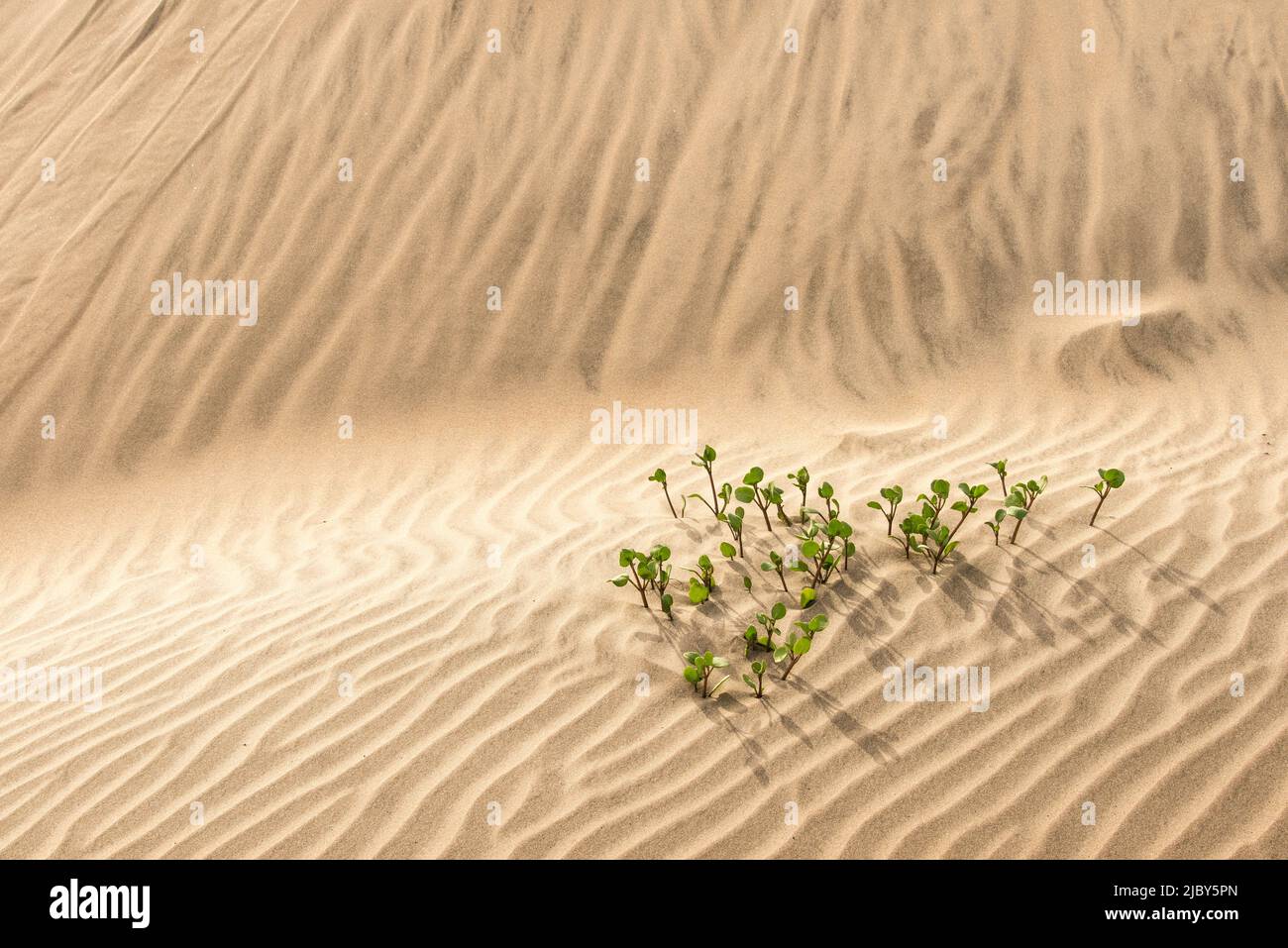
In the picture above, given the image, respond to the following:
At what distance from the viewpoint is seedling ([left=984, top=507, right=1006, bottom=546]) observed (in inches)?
174

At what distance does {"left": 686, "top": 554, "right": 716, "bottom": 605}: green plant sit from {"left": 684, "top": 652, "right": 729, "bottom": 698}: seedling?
0.34 meters

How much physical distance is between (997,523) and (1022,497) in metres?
0.16

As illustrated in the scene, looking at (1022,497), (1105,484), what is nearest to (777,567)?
(1022,497)

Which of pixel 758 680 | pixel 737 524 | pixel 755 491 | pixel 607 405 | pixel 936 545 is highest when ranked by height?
pixel 607 405

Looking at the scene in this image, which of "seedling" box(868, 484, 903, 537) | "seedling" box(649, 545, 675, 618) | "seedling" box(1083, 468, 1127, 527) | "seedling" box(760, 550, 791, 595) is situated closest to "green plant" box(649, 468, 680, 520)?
"seedling" box(649, 545, 675, 618)

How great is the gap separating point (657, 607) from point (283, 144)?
15.8ft

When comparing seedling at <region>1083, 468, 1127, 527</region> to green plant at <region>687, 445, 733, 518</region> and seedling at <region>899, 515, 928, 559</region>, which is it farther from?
green plant at <region>687, 445, 733, 518</region>

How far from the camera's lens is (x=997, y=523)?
4555 millimetres

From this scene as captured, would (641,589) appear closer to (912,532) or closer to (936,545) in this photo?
(912,532)

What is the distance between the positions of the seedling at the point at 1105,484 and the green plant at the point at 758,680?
1684mm

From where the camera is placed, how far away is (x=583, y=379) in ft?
21.5

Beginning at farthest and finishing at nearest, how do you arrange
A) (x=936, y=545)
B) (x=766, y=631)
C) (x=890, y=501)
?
(x=890, y=501), (x=936, y=545), (x=766, y=631)

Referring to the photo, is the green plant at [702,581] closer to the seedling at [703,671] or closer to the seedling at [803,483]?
the seedling at [703,671]

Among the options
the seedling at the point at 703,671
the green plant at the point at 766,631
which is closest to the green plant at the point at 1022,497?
the green plant at the point at 766,631
